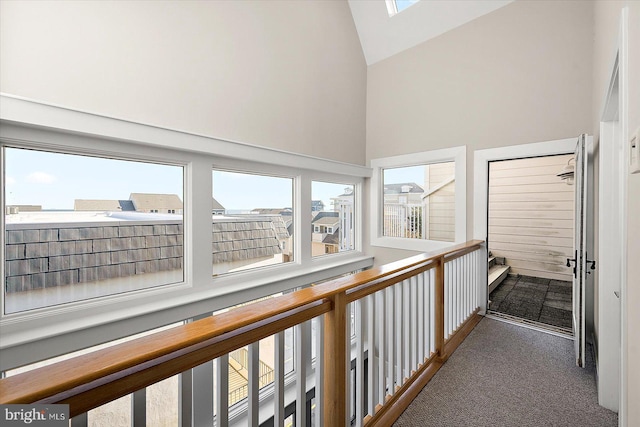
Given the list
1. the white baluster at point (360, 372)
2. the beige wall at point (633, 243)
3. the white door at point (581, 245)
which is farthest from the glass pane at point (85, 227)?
the white door at point (581, 245)

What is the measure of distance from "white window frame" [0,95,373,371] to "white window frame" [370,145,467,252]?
1236 mm

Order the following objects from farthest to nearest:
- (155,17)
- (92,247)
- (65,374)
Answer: (155,17) → (92,247) → (65,374)

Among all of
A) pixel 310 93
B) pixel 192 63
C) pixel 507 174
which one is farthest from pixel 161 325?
pixel 507 174

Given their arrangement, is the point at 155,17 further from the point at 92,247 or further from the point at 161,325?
the point at 161,325

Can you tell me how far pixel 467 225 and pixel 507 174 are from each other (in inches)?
110

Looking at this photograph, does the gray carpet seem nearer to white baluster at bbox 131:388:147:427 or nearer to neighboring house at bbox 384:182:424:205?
white baluster at bbox 131:388:147:427

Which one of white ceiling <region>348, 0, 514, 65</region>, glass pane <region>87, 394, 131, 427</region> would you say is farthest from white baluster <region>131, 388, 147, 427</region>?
white ceiling <region>348, 0, 514, 65</region>

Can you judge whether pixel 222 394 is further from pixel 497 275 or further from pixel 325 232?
pixel 497 275

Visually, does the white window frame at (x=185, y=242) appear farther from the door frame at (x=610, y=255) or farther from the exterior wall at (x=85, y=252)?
the door frame at (x=610, y=255)

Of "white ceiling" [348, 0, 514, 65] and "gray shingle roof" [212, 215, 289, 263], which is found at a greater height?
"white ceiling" [348, 0, 514, 65]

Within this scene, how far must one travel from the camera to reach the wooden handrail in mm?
506

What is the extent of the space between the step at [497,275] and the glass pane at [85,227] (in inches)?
167

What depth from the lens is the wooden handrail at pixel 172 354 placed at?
0.51 m

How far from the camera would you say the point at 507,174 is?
5238 mm
